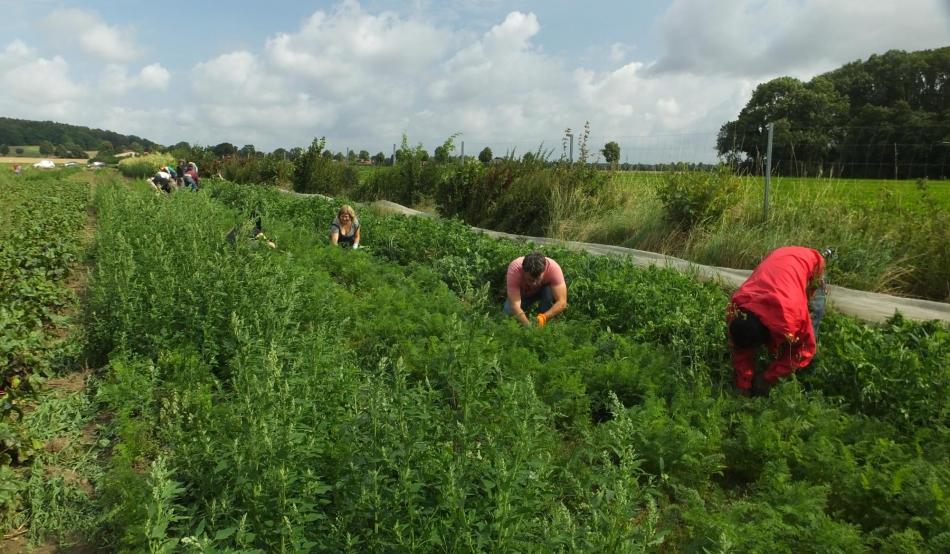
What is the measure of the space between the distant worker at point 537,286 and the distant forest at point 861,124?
6104mm

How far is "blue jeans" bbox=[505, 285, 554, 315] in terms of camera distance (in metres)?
6.54

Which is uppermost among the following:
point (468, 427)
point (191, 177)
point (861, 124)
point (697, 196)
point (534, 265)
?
point (861, 124)

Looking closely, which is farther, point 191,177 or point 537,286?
point 191,177

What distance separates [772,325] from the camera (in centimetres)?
456

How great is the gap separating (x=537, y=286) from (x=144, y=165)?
140 ft

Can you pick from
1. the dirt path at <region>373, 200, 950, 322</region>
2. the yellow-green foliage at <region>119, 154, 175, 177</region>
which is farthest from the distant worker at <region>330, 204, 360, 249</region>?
the yellow-green foliage at <region>119, 154, 175, 177</region>

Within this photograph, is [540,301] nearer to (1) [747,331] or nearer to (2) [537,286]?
(2) [537,286]

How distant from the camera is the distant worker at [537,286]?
6180 millimetres

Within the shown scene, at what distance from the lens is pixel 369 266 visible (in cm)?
773

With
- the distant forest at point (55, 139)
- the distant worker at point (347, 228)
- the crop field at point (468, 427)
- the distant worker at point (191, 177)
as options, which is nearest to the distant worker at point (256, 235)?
the crop field at point (468, 427)

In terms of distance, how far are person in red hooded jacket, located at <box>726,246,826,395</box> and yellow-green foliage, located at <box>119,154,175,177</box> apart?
4070cm

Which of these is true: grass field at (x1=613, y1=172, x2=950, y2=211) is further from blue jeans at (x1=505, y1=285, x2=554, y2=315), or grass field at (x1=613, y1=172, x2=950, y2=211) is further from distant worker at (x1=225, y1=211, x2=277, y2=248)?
distant worker at (x1=225, y1=211, x2=277, y2=248)

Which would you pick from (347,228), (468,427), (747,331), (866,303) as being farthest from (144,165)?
(468,427)

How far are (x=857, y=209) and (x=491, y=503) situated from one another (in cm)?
906
